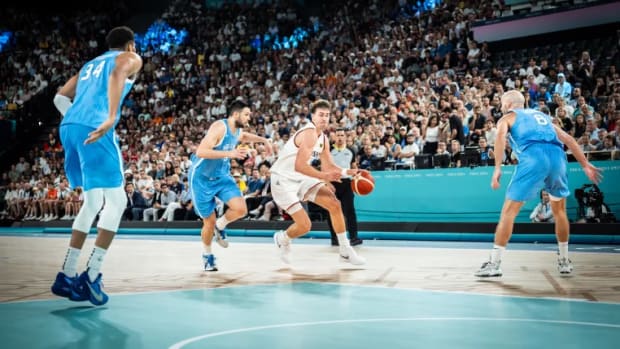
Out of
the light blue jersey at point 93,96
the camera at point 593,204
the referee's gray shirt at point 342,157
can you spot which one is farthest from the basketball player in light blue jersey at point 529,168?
the camera at point 593,204

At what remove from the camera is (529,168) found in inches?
257

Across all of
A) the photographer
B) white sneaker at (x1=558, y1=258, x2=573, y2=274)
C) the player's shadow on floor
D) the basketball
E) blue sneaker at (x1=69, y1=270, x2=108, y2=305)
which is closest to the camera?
the player's shadow on floor

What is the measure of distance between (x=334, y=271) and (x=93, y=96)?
3.41 metres

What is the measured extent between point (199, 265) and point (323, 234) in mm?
6202

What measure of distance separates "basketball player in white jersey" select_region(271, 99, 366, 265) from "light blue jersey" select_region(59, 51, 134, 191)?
9.35 feet

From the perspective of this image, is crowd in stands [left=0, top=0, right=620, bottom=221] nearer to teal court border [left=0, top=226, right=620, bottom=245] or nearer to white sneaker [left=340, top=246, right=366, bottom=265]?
teal court border [left=0, top=226, right=620, bottom=245]

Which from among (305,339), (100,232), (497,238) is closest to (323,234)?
(497,238)

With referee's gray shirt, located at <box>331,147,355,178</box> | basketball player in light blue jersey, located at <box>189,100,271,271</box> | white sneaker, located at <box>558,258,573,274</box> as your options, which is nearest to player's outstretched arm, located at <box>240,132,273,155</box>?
basketball player in light blue jersey, located at <box>189,100,271,271</box>

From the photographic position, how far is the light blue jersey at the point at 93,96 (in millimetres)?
4883

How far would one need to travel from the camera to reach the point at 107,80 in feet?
16.2

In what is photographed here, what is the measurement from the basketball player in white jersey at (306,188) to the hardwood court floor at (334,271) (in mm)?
301

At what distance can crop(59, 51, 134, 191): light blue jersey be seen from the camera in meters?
4.81

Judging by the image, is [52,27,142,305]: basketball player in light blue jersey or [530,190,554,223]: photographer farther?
[530,190,554,223]: photographer

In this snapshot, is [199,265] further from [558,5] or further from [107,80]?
[558,5]
